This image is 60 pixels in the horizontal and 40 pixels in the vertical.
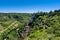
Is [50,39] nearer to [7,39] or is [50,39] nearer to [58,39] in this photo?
[58,39]

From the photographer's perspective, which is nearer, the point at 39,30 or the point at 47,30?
the point at 47,30

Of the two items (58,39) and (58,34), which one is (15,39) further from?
(58,39)

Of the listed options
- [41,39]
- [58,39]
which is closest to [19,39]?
[41,39]

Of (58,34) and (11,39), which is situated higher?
(58,34)

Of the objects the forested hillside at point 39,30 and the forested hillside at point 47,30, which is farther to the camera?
the forested hillside at point 39,30

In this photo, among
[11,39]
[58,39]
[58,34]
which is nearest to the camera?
[58,39]

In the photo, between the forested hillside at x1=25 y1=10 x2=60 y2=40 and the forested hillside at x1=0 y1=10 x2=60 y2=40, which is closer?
the forested hillside at x1=25 y1=10 x2=60 y2=40

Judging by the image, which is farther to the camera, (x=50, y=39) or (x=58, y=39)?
(x=50, y=39)

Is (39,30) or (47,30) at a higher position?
(47,30)

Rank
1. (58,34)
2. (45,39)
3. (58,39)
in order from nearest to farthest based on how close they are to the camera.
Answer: (58,39) < (45,39) < (58,34)

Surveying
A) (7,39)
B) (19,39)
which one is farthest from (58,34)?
(7,39)
